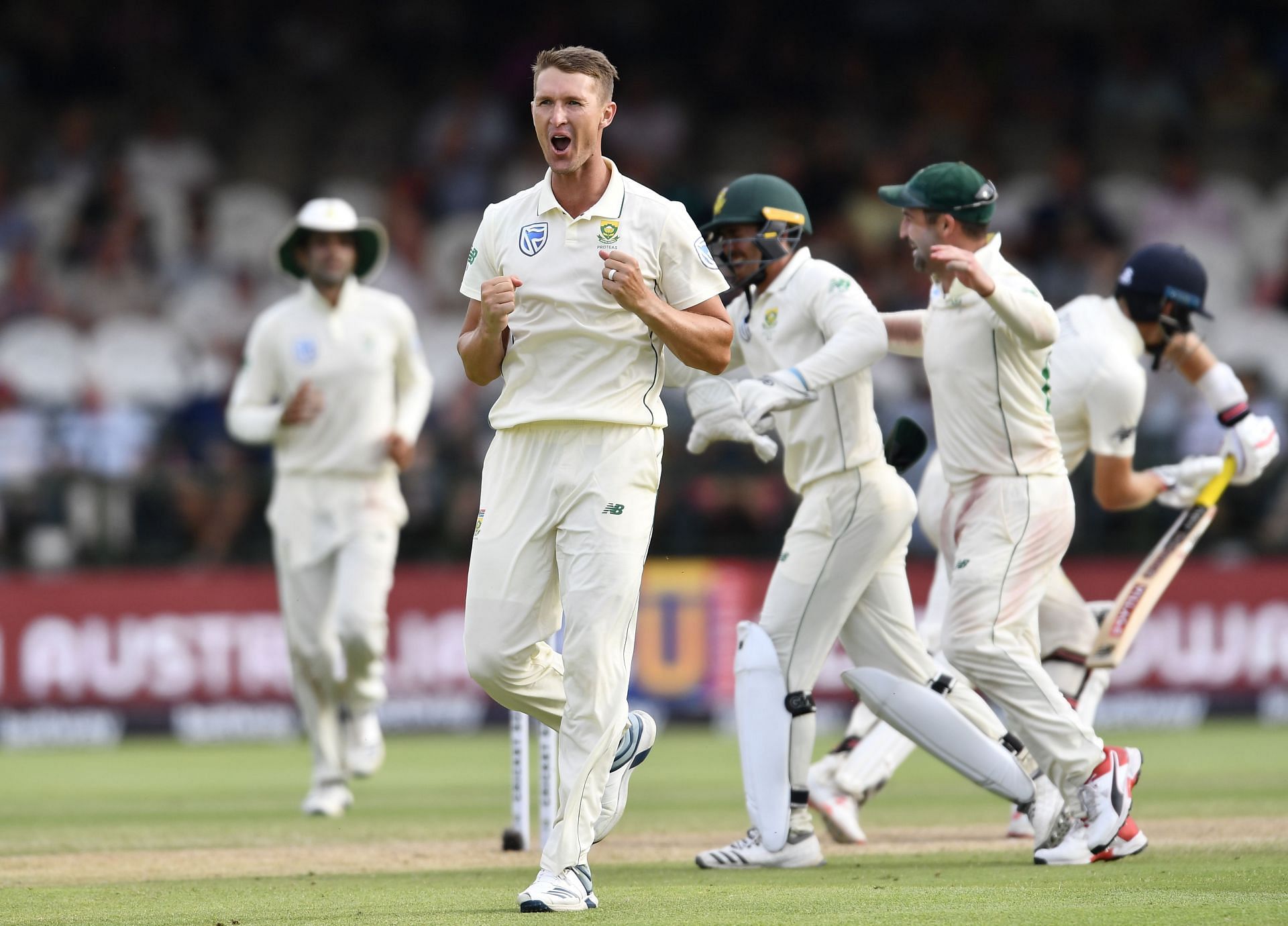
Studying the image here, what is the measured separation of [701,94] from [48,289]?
681 centimetres

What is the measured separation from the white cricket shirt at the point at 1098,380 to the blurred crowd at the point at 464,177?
6772 mm

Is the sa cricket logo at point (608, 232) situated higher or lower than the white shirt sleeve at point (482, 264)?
higher

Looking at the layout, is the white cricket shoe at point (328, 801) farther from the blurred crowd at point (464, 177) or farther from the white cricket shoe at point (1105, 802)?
the blurred crowd at point (464, 177)

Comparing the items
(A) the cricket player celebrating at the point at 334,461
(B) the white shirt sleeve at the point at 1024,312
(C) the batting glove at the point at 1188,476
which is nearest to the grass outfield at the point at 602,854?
(A) the cricket player celebrating at the point at 334,461

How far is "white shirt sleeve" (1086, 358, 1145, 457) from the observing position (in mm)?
7789

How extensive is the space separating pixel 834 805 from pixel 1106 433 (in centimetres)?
190

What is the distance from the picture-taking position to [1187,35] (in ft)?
66.7

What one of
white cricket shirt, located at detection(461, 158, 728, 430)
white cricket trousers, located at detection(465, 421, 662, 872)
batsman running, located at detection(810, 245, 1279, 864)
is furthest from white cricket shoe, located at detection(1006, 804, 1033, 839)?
white cricket shirt, located at detection(461, 158, 728, 430)

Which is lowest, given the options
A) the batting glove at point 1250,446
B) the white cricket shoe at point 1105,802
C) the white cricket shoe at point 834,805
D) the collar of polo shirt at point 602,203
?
the white cricket shoe at point 834,805

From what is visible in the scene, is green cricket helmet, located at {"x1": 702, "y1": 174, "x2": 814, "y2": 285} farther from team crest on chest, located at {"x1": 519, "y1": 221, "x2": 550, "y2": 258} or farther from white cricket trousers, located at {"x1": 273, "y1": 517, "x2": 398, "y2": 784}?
white cricket trousers, located at {"x1": 273, "y1": 517, "x2": 398, "y2": 784}

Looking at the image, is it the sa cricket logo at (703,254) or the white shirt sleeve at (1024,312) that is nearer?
the sa cricket logo at (703,254)

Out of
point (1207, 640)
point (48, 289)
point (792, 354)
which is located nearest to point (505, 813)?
point (792, 354)

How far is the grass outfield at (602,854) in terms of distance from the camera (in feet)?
19.1

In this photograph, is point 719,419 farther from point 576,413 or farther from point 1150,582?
point 1150,582
